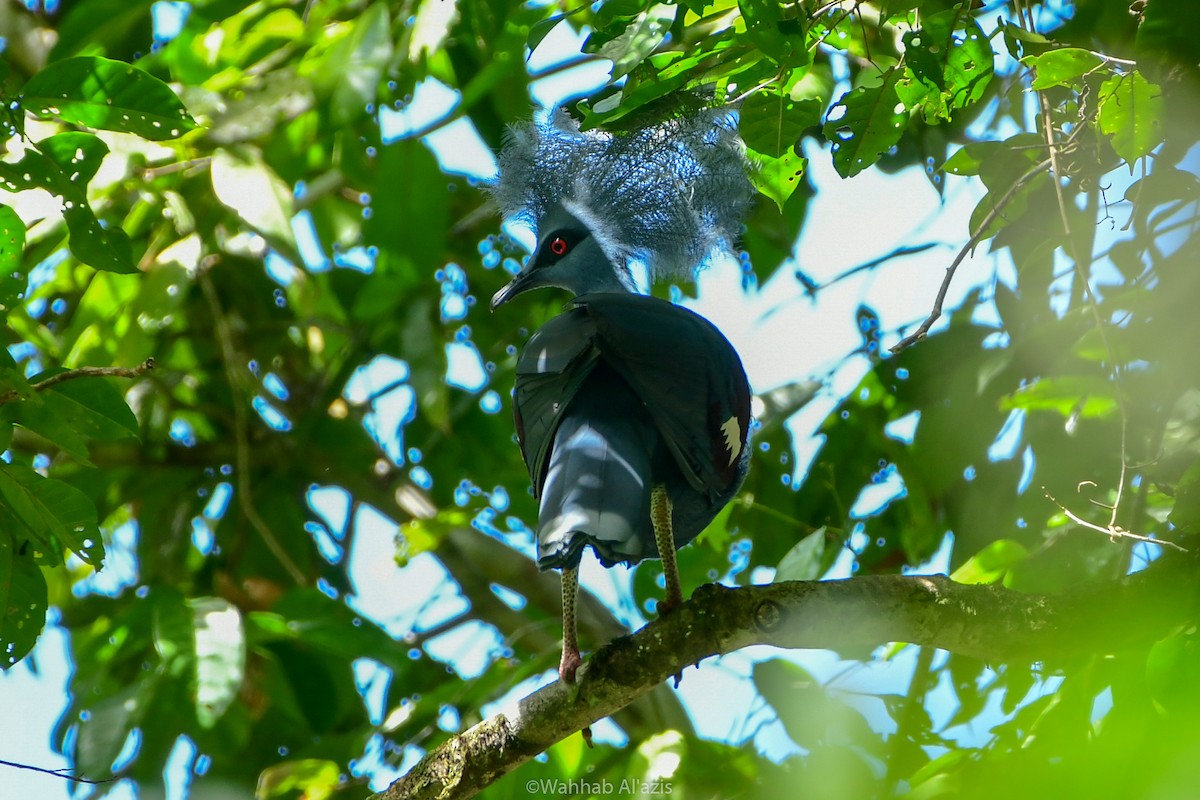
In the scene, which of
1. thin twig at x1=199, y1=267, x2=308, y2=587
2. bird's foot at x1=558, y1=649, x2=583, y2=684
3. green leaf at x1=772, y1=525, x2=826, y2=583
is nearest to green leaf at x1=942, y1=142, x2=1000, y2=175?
green leaf at x1=772, y1=525, x2=826, y2=583

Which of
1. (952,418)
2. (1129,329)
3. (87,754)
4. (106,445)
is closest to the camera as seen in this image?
(1129,329)

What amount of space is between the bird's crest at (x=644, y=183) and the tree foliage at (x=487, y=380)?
0.26m

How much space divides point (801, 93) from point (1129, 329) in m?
1.06

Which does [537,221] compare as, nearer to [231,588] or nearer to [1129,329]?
[1129,329]

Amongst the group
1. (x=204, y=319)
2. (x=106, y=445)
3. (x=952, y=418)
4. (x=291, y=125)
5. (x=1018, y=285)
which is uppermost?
(x=291, y=125)

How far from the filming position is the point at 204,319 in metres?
5.39

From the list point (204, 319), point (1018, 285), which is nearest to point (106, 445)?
point (204, 319)

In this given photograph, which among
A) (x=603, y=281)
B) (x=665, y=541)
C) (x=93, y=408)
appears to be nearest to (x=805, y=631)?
(x=665, y=541)

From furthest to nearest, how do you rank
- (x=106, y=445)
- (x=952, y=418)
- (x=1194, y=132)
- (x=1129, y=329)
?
(x=106, y=445), (x=952, y=418), (x=1129, y=329), (x=1194, y=132)

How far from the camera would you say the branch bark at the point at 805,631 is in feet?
7.46

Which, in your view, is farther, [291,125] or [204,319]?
[204,319]

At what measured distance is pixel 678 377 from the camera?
256 centimetres

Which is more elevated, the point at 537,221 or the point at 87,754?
the point at 537,221

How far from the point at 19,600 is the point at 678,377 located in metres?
1.38
